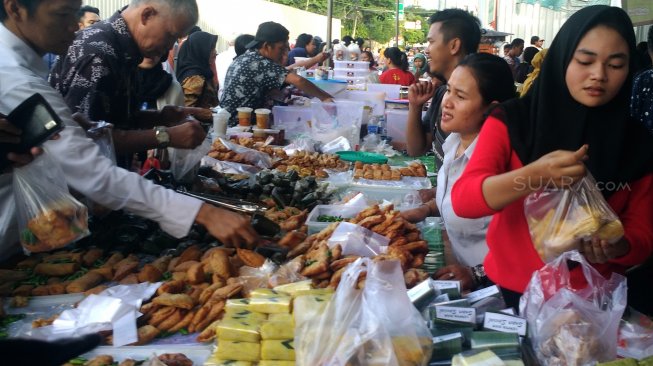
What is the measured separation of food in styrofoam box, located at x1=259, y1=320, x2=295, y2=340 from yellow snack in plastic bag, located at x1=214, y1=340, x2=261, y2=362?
0.04m

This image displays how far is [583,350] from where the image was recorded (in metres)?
1.48

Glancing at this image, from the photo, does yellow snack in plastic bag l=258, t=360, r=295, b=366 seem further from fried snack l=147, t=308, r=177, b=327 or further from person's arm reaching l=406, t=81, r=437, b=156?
person's arm reaching l=406, t=81, r=437, b=156

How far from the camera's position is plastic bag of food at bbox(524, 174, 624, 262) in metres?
1.60

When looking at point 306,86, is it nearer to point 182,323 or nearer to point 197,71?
point 197,71

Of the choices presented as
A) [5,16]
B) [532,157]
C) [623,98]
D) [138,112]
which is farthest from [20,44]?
[623,98]

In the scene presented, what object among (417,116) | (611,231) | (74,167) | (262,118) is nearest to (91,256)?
(74,167)

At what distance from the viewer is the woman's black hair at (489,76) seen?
2488 millimetres

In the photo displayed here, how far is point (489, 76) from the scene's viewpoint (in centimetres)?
249

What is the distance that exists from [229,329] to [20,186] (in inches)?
34.2

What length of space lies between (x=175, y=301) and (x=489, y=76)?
5.14 ft

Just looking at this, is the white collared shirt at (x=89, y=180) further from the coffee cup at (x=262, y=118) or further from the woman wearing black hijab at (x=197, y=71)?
the woman wearing black hijab at (x=197, y=71)

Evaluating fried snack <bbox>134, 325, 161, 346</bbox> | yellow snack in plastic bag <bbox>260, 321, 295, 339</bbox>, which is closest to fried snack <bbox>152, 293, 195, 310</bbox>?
fried snack <bbox>134, 325, 161, 346</bbox>

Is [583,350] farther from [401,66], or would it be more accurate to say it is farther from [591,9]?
[401,66]

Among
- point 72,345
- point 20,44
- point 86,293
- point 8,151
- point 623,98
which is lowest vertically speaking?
point 86,293
